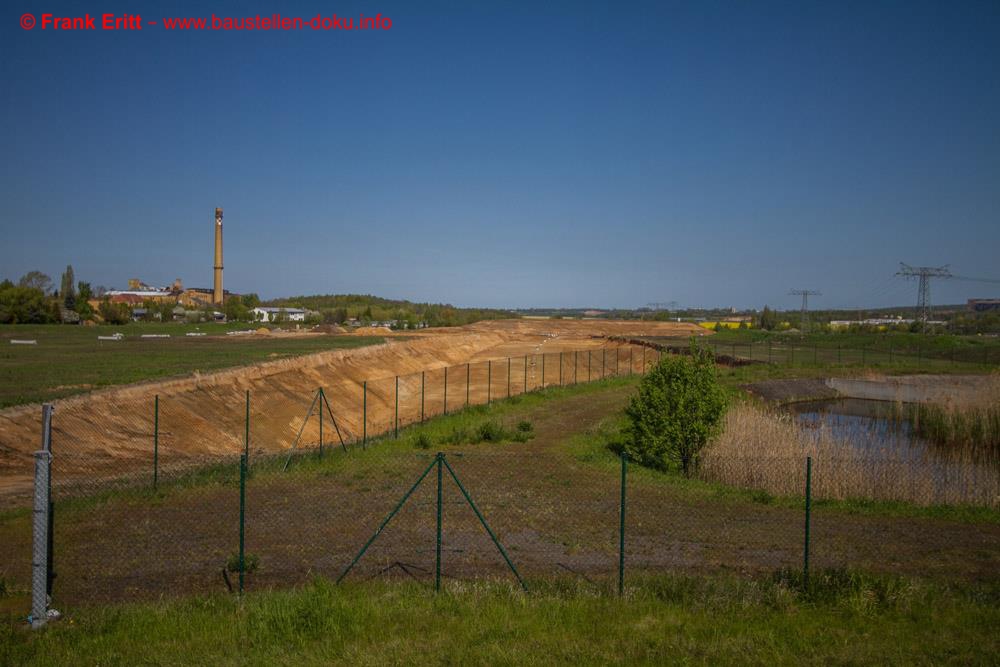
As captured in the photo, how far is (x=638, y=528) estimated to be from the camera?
526 inches

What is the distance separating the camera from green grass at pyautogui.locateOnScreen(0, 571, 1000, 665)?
7.19 m

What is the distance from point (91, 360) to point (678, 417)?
39.1m

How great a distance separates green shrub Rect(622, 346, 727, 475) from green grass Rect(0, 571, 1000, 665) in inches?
414

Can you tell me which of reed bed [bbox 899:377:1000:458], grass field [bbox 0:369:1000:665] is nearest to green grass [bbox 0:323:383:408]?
grass field [bbox 0:369:1000:665]

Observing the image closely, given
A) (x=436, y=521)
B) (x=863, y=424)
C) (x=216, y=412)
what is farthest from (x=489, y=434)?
(x=863, y=424)

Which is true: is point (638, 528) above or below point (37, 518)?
→ below

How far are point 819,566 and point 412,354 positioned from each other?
182 ft

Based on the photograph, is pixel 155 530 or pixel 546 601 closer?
pixel 546 601

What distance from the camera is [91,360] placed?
43.3 m

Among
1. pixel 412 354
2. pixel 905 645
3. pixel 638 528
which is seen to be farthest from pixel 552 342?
pixel 905 645

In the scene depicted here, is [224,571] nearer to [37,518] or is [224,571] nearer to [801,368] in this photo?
[37,518]

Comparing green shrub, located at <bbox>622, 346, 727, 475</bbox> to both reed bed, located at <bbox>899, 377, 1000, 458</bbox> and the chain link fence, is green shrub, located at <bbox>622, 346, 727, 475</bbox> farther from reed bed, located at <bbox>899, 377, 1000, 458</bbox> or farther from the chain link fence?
reed bed, located at <bbox>899, 377, 1000, 458</bbox>

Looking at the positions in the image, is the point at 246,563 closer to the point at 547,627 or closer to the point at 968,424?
the point at 547,627

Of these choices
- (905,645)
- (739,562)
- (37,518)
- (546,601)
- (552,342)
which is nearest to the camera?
(905,645)
